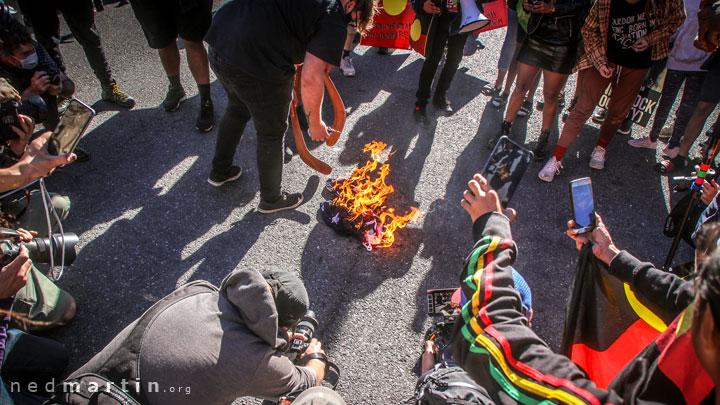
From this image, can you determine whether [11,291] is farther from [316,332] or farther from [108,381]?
[316,332]

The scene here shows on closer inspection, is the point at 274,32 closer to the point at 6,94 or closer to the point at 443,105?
the point at 6,94

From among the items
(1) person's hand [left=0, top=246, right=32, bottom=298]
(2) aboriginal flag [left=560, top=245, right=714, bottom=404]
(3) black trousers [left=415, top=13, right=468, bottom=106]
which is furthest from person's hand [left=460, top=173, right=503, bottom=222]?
(3) black trousers [left=415, top=13, right=468, bottom=106]

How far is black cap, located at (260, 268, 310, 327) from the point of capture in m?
2.19

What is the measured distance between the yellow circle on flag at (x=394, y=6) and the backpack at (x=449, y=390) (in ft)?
12.9

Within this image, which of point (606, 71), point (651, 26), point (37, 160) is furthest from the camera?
point (606, 71)

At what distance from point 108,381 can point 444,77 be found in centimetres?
417

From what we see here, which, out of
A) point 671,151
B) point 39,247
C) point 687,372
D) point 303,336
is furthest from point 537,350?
point 671,151

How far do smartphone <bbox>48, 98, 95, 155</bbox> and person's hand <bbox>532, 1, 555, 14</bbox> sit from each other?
11.7 ft

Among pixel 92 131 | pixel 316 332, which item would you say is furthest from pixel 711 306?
pixel 92 131

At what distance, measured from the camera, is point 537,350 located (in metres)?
1.47

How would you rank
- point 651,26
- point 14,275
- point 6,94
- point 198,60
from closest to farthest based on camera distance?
1. point 14,275
2. point 6,94
3. point 651,26
4. point 198,60

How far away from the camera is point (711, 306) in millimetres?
1022

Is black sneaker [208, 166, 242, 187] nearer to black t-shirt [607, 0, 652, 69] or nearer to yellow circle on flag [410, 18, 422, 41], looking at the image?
yellow circle on flag [410, 18, 422, 41]

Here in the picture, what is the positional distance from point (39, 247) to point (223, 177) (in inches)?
58.1
